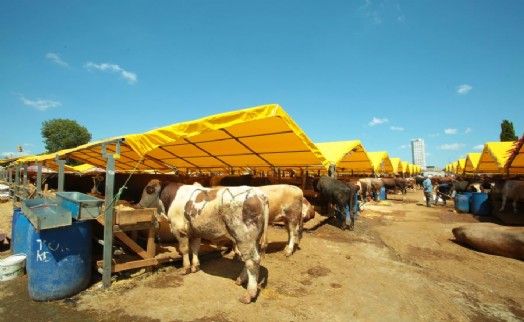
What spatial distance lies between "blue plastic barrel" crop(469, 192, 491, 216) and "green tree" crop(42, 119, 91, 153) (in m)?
61.1

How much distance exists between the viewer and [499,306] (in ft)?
13.7

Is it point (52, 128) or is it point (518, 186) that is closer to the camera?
point (518, 186)

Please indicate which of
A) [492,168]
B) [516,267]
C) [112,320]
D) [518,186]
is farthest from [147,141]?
[492,168]

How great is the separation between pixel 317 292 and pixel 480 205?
44.2 ft

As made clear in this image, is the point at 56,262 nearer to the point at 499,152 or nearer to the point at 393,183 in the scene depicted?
the point at 499,152

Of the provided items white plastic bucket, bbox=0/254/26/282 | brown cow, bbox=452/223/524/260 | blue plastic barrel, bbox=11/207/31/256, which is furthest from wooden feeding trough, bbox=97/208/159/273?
brown cow, bbox=452/223/524/260

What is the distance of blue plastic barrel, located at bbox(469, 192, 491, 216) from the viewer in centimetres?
1297

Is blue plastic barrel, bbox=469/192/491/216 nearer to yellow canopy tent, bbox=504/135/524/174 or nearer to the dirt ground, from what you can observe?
yellow canopy tent, bbox=504/135/524/174

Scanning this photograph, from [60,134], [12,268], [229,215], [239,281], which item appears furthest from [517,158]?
[60,134]

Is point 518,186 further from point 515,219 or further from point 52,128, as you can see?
point 52,128

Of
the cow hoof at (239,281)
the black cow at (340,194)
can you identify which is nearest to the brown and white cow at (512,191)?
the black cow at (340,194)

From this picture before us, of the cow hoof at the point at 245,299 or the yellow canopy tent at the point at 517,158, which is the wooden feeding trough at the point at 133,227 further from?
the yellow canopy tent at the point at 517,158

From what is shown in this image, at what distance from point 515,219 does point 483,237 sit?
5715mm

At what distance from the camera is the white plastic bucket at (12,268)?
4.83m
